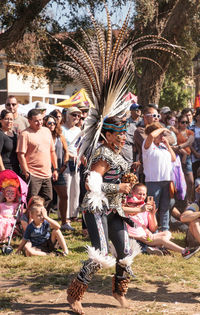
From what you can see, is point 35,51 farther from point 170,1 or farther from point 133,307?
point 133,307

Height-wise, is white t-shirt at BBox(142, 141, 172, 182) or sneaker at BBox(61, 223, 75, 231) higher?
white t-shirt at BBox(142, 141, 172, 182)

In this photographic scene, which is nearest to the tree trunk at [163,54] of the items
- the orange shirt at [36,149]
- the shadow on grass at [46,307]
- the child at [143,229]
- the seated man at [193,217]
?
the orange shirt at [36,149]

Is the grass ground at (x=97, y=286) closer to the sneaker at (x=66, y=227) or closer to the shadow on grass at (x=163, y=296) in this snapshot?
the shadow on grass at (x=163, y=296)

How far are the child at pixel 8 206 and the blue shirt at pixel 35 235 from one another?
2.03 ft

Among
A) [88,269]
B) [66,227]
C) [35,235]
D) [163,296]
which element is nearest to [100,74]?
[88,269]

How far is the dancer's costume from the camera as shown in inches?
181

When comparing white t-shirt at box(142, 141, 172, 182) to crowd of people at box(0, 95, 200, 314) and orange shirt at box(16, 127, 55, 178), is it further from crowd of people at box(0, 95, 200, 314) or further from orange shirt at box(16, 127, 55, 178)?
orange shirt at box(16, 127, 55, 178)

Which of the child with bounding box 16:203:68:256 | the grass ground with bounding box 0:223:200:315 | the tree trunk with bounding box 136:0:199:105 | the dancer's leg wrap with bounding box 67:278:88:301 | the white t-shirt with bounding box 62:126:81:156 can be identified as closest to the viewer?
the dancer's leg wrap with bounding box 67:278:88:301

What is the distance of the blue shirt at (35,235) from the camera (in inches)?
279

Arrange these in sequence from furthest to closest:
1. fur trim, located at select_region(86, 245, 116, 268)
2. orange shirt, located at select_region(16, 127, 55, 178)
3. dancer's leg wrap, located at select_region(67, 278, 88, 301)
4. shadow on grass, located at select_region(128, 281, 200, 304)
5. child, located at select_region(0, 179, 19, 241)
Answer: orange shirt, located at select_region(16, 127, 55, 178)
child, located at select_region(0, 179, 19, 241)
shadow on grass, located at select_region(128, 281, 200, 304)
dancer's leg wrap, located at select_region(67, 278, 88, 301)
fur trim, located at select_region(86, 245, 116, 268)

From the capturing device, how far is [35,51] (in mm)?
12734

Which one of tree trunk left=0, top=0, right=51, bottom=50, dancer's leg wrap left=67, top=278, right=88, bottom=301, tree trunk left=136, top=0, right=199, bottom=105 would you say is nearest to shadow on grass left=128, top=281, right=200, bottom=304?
dancer's leg wrap left=67, top=278, right=88, bottom=301

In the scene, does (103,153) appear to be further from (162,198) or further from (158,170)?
(162,198)

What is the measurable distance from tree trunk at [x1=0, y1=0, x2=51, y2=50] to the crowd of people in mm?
2138
